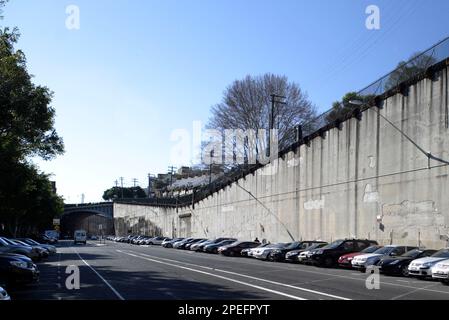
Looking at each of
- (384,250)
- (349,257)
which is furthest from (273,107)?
(384,250)

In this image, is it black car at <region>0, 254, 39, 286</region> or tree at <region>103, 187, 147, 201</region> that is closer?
black car at <region>0, 254, 39, 286</region>

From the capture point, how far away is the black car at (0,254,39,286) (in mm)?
16719

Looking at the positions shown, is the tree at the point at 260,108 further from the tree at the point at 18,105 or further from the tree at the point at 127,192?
the tree at the point at 127,192

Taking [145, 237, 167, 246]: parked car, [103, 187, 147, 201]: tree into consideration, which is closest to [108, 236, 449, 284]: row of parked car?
[145, 237, 167, 246]: parked car

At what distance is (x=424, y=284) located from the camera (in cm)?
2075

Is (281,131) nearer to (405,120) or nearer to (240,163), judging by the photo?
(240,163)

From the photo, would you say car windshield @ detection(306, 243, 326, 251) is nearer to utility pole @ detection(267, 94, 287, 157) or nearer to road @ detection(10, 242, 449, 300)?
road @ detection(10, 242, 449, 300)

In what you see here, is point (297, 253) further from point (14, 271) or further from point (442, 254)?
point (14, 271)

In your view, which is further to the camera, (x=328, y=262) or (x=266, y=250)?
(x=266, y=250)

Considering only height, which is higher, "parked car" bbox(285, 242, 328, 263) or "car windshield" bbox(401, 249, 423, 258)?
"car windshield" bbox(401, 249, 423, 258)

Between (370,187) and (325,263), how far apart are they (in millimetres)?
8013

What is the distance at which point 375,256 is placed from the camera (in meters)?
27.2

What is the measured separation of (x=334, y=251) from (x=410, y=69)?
12.9m
